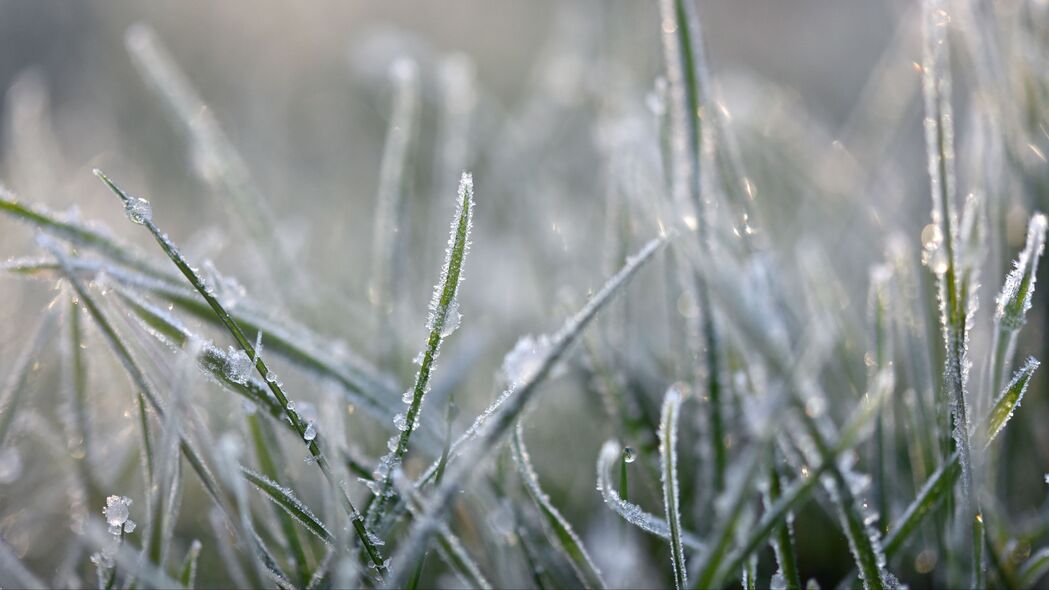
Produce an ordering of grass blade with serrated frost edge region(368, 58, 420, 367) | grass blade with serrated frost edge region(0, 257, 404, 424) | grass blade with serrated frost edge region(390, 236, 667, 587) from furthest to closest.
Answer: grass blade with serrated frost edge region(368, 58, 420, 367) < grass blade with serrated frost edge region(0, 257, 404, 424) < grass blade with serrated frost edge region(390, 236, 667, 587)

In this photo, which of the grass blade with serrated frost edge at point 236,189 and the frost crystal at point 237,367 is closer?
the frost crystal at point 237,367

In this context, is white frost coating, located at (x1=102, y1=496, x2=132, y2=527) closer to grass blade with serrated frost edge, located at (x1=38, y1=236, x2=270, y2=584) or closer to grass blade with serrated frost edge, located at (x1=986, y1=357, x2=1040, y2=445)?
grass blade with serrated frost edge, located at (x1=38, y1=236, x2=270, y2=584)

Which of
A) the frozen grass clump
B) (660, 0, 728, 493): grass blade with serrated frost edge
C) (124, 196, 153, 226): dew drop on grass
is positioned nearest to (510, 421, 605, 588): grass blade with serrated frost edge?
the frozen grass clump

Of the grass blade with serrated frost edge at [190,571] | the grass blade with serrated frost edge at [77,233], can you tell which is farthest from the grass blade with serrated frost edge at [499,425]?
the grass blade with serrated frost edge at [77,233]

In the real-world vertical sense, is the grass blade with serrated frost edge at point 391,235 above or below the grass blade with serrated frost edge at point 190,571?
above

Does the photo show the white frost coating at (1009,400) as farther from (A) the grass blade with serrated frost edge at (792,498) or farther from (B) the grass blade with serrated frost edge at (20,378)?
(B) the grass blade with serrated frost edge at (20,378)

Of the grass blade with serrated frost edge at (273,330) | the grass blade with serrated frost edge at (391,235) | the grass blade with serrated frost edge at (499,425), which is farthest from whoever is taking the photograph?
the grass blade with serrated frost edge at (391,235)
